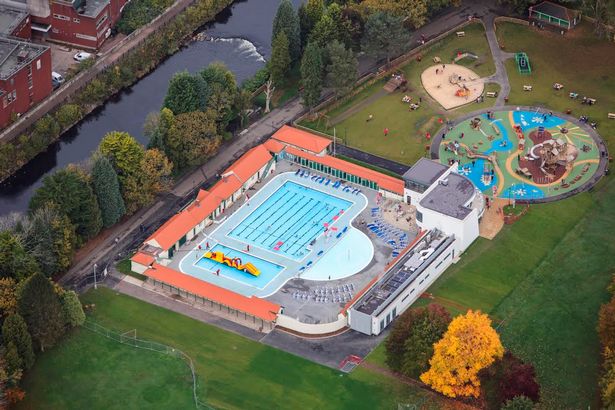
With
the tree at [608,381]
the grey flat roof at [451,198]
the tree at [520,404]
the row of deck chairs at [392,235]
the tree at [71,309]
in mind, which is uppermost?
the grey flat roof at [451,198]

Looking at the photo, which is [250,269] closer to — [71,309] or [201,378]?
[201,378]

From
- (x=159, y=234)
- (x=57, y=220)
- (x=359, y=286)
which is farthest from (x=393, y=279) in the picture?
(x=57, y=220)

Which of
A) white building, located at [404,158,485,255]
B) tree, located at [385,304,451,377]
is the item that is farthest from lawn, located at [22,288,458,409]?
white building, located at [404,158,485,255]

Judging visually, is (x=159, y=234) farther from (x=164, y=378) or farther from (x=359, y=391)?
(x=359, y=391)

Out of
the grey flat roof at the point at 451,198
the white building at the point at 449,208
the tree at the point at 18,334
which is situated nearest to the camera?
the tree at the point at 18,334

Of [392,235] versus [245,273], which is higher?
[392,235]

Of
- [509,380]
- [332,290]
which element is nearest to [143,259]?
[332,290]

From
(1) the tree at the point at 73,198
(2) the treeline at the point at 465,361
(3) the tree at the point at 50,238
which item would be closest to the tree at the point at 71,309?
(3) the tree at the point at 50,238

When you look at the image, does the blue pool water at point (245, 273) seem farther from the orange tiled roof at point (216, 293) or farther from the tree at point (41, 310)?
the tree at point (41, 310)
